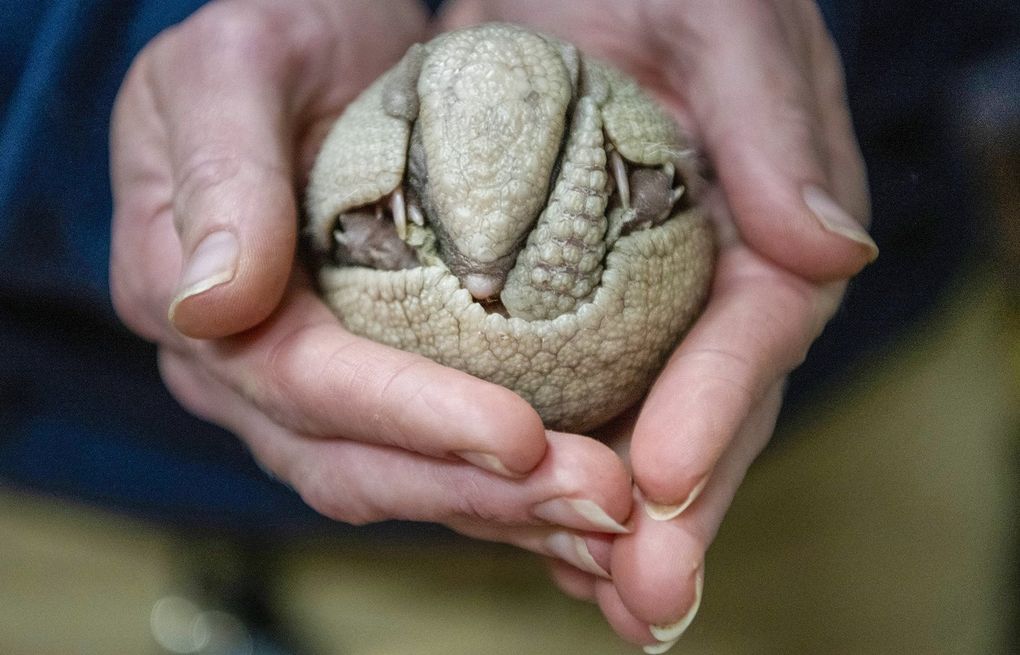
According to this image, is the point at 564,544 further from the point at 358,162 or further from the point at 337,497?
the point at 358,162

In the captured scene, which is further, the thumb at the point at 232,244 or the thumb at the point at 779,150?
the thumb at the point at 779,150

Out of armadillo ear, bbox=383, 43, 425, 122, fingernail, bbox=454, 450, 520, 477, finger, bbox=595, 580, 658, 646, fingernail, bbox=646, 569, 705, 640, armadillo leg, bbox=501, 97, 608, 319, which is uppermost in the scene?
armadillo ear, bbox=383, 43, 425, 122

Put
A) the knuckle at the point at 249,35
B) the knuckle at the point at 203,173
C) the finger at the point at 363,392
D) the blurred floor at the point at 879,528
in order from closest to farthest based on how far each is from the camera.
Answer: the finger at the point at 363,392 < the knuckle at the point at 203,173 < the knuckle at the point at 249,35 < the blurred floor at the point at 879,528

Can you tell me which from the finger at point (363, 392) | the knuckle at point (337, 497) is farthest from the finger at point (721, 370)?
the knuckle at point (337, 497)

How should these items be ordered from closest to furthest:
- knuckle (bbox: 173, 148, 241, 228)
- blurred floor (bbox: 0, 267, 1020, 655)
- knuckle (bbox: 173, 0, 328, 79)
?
knuckle (bbox: 173, 148, 241, 228), knuckle (bbox: 173, 0, 328, 79), blurred floor (bbox: 0, 267, 1020, 655)

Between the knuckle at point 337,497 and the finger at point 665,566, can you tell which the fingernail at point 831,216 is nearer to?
the finger at point 665,566

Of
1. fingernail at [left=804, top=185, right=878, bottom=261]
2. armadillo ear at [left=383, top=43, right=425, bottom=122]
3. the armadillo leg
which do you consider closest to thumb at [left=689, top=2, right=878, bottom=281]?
fingernail at [left=804, top=185, right=878, bottom=261]

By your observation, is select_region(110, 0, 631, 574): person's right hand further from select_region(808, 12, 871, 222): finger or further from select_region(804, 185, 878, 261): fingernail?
select_region(808, 12, 871, 222): finger

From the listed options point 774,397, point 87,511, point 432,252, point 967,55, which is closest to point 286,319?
point 432,252
